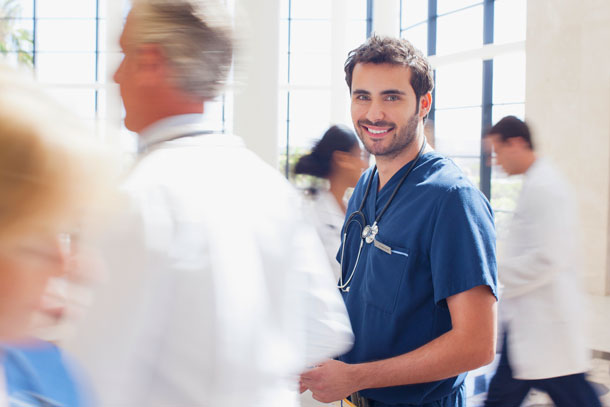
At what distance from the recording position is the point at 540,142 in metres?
9.01

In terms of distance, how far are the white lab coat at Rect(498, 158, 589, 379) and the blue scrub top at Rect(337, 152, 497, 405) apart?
1357 mm

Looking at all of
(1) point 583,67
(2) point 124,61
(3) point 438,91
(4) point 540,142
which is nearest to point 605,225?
(4) point 540,142

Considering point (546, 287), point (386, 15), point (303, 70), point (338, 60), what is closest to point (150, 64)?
point (546, 287)

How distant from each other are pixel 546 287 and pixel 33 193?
2618 mm

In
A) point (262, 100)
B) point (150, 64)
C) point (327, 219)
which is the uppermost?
point (262, 100)

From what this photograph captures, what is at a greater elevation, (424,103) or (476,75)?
(476,75)

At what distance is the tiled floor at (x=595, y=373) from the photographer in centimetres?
370

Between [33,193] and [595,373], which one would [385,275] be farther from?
[595,373]

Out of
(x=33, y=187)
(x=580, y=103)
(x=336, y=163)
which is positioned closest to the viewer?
(x=33, y=187)

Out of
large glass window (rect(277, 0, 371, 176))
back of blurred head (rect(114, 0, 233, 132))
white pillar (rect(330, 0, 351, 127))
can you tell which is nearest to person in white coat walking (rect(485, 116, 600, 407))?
back of blurred head (rect(114, 0, 233, 132))

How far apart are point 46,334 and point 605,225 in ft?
28.0

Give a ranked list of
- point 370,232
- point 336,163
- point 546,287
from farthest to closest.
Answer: point 336,163 < point 546,287 < point 370,232

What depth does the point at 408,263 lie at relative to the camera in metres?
1.40

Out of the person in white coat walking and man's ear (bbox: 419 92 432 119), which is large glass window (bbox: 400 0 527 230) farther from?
man's ear (bbox: 419 92 432 119)
